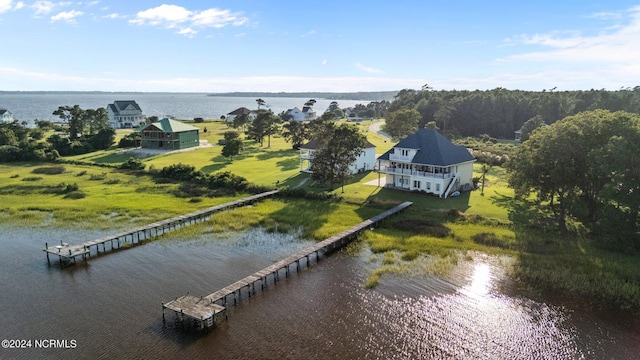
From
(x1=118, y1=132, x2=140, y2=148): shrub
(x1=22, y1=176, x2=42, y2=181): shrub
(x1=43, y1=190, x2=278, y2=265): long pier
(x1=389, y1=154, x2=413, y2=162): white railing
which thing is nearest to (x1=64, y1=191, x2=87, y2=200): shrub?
(x1=22, y1=176, x2=42, y2=181): shrub

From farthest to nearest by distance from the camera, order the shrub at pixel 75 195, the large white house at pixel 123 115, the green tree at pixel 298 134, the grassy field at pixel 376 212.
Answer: the large white house at pixel 123 115, the green tree at pixel 298 134, the shrub at pixel 75 195, the grassy field at pixel 376 212

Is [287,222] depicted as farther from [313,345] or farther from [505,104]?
[505,104]

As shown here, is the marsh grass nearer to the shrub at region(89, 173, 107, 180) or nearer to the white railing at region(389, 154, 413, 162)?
the shrub at region(89, 173, 107, 180)

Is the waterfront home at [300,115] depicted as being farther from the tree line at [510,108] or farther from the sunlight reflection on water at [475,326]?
the sunlight reflection on water at [475,326]

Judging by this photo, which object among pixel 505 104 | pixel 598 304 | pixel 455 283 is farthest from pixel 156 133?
pixel 505 104

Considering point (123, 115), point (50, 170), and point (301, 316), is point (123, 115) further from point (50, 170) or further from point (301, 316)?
point (301, 316)

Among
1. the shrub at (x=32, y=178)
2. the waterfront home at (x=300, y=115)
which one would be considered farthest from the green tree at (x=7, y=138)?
the waterfront home at (x=300, y=115)

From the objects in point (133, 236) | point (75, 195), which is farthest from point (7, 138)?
point (133, 236)
